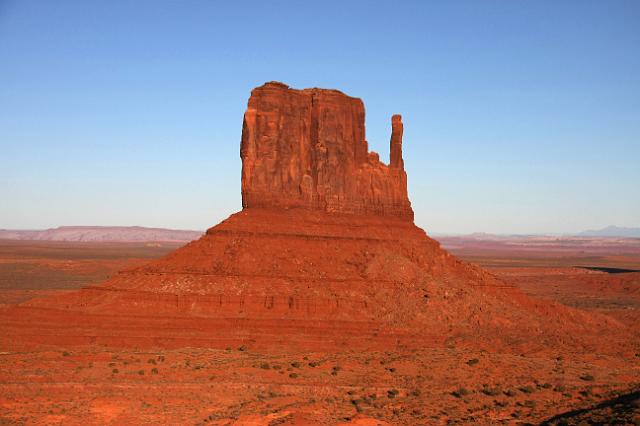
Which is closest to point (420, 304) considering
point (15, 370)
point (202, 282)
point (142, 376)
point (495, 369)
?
point (495, 369)

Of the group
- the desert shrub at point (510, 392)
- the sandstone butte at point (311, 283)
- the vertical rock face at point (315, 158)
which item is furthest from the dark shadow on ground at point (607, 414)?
the vertical rock face at point (315, 158)

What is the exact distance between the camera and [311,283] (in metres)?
42.8

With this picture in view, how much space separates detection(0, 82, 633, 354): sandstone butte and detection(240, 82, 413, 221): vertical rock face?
0.27 feet

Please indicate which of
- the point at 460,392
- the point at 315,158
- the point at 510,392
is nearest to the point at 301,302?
the point at 315,158

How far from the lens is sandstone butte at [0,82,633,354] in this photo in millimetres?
39125

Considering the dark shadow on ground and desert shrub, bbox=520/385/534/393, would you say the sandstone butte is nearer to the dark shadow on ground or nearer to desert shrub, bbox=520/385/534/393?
desert shrub, bbox=520/385/534/393

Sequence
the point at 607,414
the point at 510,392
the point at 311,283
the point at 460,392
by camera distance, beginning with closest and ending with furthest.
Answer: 1. the point at 607,414
2. the point at 510,392
3. the point at 460,392
4. the point at 311,283

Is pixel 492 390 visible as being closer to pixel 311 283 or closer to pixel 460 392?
pixel 460 392

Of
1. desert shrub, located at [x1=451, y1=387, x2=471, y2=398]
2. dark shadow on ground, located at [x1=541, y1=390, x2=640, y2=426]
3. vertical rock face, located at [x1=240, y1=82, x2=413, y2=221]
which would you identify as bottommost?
desert shrub, located at [x1=451, y1=387, x2=471, y2=398]

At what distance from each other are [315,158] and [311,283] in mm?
10543

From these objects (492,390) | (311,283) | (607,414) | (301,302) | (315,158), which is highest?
(315,158)

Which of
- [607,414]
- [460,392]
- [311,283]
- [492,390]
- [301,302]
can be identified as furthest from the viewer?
[311,283]

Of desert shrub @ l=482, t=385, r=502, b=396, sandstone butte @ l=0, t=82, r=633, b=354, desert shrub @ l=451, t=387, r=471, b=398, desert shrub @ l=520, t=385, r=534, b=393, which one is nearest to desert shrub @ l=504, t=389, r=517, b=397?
desert shrub @ l=482, t=385, r=502, b=396

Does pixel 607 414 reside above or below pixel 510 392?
above
